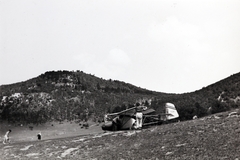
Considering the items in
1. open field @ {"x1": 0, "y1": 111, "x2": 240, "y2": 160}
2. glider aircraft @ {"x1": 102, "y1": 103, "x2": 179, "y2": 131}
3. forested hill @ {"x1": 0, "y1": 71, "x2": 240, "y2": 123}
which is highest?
forested hill @ {"x1": 0, "y1": 71, "x2": 240, "y2": 123}

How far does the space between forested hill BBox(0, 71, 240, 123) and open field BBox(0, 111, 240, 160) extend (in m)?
27.1

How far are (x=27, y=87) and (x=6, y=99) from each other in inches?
387

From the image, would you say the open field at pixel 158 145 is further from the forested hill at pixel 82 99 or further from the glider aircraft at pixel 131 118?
the forested hill at pixel 82 99

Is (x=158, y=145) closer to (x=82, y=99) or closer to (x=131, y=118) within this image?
(x=131, y=118)

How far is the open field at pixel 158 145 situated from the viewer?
12.7 metres

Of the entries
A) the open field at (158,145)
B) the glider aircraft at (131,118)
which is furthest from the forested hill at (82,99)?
the open field at (158,145)

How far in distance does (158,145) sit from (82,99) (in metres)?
63.0

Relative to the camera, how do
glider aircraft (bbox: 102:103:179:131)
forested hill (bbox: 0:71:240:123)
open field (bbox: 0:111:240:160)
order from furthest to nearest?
forested hill (bbox: 0:71:240:123)
glider aircraft (bbox: 102:103:179:131)
open field (bbox: 0:111:240:160)

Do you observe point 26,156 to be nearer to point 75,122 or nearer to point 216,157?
point 216,157

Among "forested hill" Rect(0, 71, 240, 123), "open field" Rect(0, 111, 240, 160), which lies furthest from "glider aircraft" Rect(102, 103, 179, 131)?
"forested hill" Rect(0, 71, 240, 123)

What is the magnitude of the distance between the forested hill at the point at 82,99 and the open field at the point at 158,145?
27.1m

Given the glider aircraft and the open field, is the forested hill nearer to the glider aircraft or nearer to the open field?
the glider aircraft

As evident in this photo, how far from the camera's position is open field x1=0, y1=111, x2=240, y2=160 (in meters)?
12.7

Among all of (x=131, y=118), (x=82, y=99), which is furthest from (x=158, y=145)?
(x=82, y=99)
